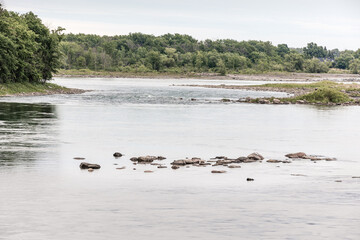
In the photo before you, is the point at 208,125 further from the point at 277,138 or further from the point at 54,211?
the point at 54,211

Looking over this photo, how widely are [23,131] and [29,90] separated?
59668mm

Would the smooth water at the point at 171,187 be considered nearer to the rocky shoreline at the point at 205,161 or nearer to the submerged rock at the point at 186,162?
the rocky shoreline at the point at 205,161

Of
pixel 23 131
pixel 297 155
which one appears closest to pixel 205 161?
pixel 297 155

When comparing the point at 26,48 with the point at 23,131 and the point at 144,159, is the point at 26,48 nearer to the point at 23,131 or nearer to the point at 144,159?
the point at 23,131

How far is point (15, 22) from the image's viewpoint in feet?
349

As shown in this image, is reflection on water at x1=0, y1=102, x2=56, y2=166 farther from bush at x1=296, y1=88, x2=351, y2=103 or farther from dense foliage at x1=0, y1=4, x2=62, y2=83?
bush at x1=296, y1=88, x2=351, y2=103

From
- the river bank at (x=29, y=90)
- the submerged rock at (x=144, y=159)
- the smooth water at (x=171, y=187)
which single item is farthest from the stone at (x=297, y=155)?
the river bank at (x=29, y=90)

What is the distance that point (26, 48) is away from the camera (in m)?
106

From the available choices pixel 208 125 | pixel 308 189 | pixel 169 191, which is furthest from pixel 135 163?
pixel 208 125

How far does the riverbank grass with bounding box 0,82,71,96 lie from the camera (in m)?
99.2

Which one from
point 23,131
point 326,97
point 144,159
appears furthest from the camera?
point 326,97

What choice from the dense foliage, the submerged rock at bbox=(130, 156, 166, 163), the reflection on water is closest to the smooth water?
the reflection on water

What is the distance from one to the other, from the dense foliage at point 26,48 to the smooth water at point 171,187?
145 feet

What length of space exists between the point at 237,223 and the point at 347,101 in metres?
88.8
